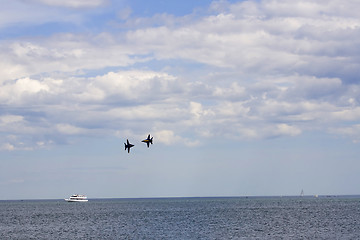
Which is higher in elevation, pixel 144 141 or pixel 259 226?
pixel 144 141

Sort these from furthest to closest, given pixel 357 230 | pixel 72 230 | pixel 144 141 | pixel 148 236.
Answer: pixel 72 230, pixel 357 230, pixel 148 236, pixel 144 141

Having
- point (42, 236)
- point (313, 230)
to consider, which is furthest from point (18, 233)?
point (313, 230)

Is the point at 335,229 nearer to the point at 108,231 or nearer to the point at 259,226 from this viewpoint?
the point at 259,226

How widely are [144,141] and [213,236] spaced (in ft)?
97.4

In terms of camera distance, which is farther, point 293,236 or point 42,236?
point 42,236

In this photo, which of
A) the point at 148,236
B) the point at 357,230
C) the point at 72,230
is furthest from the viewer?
the point at 72,230

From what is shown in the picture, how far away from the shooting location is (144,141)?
94.3 metres

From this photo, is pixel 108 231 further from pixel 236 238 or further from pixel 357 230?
pixel 357 230

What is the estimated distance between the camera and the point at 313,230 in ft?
396

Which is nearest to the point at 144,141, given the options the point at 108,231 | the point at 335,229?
the point at 108,231

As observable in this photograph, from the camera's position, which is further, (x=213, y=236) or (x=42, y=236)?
(x=42, y=236)

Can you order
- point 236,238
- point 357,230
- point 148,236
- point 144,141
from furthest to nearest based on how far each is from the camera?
point 357,230
point 148,236
point 236,238
point 144,141

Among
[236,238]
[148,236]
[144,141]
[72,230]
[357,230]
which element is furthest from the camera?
[72,230]

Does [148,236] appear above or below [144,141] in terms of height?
below
